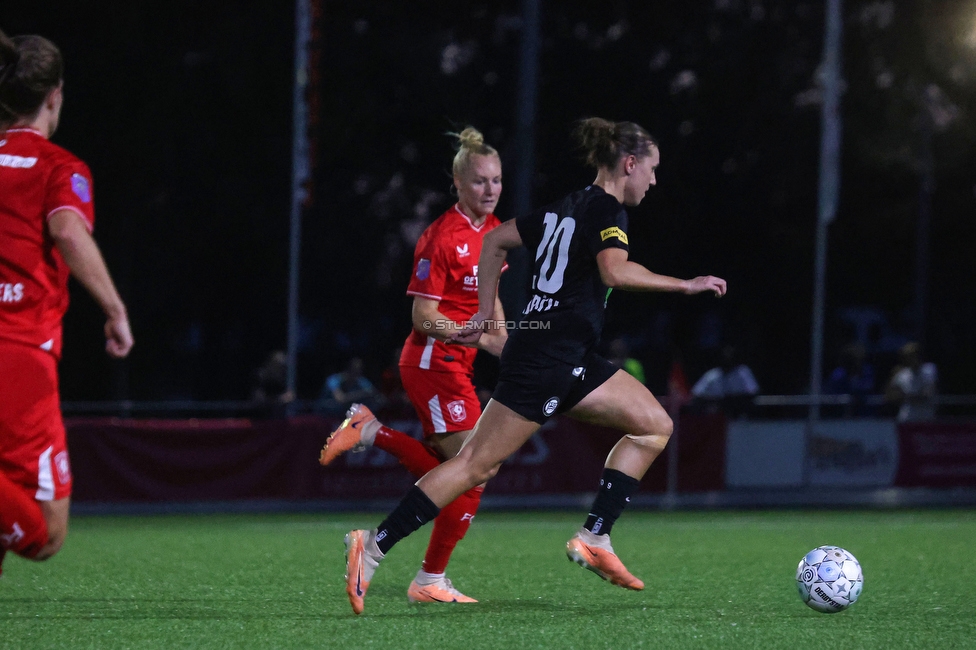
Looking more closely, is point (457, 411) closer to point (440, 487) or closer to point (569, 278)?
point (440, 487)

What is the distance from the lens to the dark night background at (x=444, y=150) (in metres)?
28.2

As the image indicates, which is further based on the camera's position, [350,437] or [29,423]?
[350,437]

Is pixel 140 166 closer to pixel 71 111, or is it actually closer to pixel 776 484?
pixel 71 111

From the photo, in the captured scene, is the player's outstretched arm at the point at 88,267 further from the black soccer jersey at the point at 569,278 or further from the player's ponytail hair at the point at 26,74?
the black soccer jersey at the point at 569,278

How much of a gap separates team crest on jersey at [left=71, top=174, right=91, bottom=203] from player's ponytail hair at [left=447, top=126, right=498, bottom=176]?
9.21ft

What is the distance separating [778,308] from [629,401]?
101ft

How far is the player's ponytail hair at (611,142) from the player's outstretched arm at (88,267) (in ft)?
8.84

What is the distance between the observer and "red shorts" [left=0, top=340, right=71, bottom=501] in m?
4.48

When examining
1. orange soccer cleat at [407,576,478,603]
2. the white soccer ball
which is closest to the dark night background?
orange soccer cleat at [407,576,478,603]

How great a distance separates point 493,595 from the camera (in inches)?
283

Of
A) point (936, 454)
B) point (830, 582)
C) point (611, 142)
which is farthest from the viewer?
point (936, 454)

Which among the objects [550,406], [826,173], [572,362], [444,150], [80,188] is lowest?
[550,406]

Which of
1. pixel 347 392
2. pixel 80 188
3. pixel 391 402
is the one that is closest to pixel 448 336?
pixel 80 188

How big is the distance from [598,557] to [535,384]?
0.84 meters
